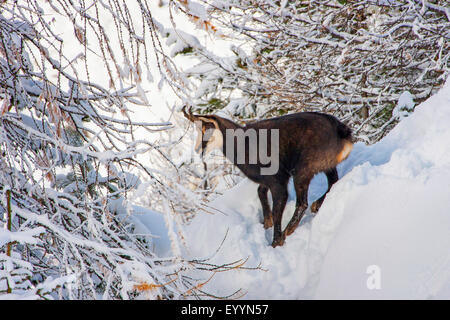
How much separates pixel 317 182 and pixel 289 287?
1.85 m

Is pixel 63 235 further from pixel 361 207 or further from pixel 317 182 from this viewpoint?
pixel 317 182

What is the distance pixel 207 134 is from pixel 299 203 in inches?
54.6

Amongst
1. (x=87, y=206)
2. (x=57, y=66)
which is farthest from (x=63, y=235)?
(x=57, y=66)

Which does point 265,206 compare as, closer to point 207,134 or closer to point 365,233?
point 207,134

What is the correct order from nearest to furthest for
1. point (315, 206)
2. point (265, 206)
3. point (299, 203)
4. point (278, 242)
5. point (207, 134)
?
point (278, 242) < point (299, 203) < point (315, 206) < point (265, 206) < point (207, 134)

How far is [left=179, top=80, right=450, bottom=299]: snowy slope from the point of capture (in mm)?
2682

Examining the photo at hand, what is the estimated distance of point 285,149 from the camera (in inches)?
180

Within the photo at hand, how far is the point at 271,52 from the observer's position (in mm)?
8273

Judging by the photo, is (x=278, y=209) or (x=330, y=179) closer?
(x=278, y=209)

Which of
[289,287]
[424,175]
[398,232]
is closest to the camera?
[398,232]

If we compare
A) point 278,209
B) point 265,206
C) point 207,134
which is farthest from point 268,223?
point 207,134

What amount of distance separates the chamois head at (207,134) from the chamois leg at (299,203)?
3.65 feet

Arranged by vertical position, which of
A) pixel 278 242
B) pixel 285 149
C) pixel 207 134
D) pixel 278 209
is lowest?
pixel 278 242

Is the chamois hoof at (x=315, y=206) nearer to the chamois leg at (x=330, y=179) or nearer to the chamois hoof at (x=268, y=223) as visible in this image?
the chamois leg at (x=330, y=179)
